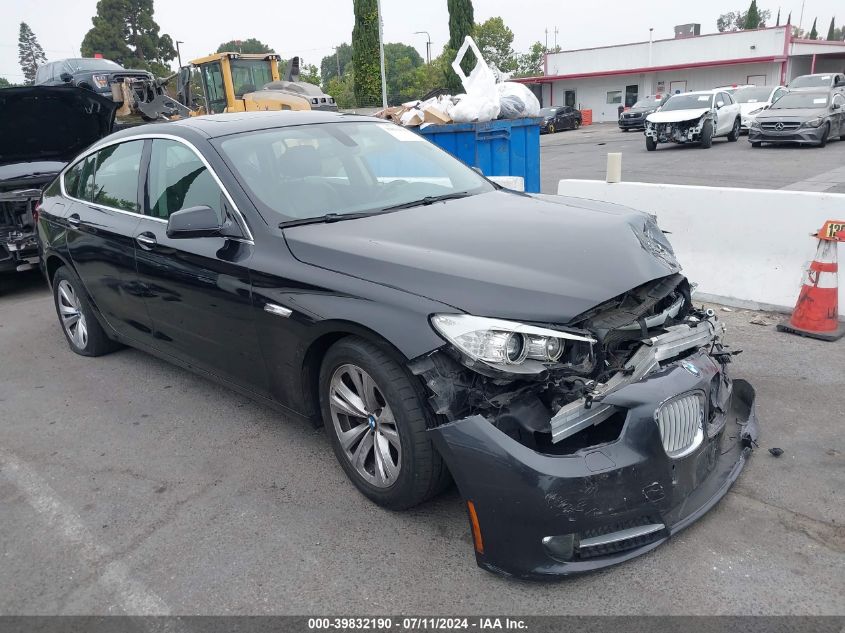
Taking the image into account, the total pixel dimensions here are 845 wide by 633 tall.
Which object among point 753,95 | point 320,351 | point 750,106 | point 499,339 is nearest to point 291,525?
point 320,351

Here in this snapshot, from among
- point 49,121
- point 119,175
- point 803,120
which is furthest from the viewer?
point 803,120

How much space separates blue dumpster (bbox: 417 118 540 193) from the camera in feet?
26.7

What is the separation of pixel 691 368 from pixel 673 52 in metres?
48.5

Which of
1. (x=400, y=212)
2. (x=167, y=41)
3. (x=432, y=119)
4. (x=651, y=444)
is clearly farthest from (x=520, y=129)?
(x=167, y=41)

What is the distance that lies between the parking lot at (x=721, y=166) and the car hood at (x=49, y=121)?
8.31 meters

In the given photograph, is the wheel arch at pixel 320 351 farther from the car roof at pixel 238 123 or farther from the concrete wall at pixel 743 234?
the concrete wall at pixel 743 234

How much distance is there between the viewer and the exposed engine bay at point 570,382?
2559mm

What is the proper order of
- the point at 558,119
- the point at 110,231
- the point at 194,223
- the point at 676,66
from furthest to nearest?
the point at 676,66, the point at 558,119, the point at 110,231, the point at 194,223

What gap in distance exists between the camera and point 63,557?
2998mm

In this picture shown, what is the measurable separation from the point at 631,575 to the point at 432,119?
22.3 feet

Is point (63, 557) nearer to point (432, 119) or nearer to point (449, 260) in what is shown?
point (449, 260)

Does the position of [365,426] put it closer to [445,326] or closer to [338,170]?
[445,326]

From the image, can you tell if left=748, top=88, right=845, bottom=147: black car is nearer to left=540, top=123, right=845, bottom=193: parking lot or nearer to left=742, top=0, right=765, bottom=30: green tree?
left=540, top=123, right=845, bottom=193: parking lot

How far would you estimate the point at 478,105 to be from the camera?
26.9 ft
